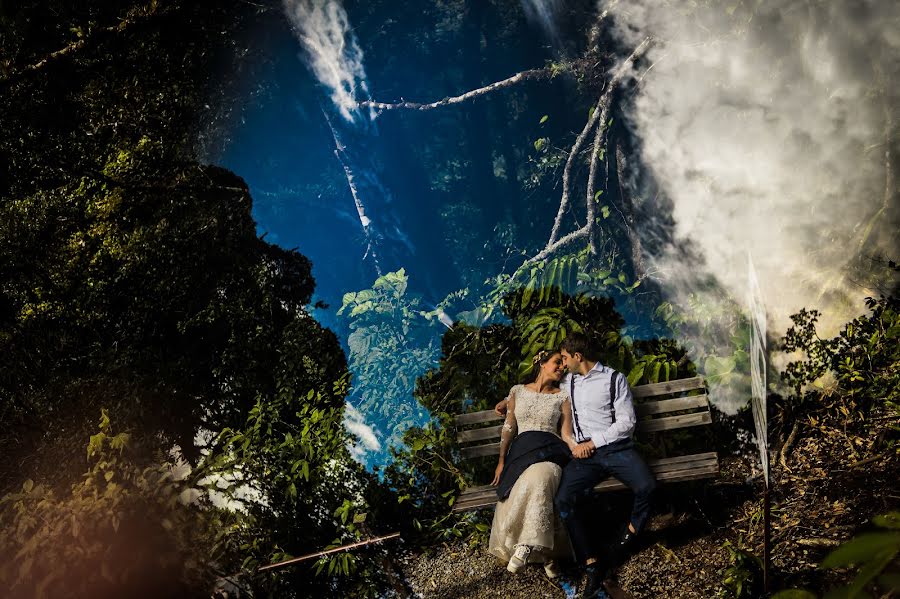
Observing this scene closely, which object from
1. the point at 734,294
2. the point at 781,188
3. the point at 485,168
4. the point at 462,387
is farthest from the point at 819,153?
the point at 462,387

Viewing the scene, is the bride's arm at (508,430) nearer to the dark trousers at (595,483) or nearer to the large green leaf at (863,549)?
the dark trousers at (595,483)

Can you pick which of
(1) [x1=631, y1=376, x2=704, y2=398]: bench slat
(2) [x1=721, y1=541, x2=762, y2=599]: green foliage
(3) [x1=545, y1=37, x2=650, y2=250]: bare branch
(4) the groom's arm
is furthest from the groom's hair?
(2) [x1=721, y1=541, x2=762, y2=599]: green foliage

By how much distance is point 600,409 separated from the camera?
11.1 ft

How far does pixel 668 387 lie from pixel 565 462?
743mm

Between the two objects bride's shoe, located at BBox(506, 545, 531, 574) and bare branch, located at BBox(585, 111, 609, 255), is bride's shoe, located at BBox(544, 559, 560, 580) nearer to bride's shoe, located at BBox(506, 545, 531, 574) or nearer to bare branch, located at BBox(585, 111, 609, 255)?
bride's shoe, located at BBox(506, 545, 531, 574)

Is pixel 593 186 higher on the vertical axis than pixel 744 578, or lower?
higher

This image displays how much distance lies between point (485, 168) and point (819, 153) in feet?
6.79

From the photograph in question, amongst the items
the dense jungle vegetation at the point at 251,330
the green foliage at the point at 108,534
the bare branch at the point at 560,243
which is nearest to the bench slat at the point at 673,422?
the dense jungle vegetation at the point at 251,330

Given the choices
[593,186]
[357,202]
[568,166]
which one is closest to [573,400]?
[593,186]

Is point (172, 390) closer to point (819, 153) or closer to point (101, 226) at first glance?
point (101, 226)

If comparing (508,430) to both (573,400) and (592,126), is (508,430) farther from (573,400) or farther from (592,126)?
(592,126)

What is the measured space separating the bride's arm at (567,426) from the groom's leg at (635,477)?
0.80ft

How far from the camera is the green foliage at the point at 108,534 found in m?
3.80

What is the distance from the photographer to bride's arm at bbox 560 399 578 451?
344 cm
